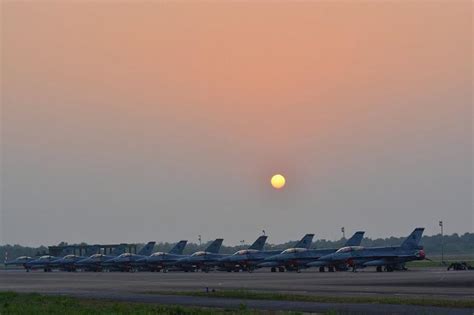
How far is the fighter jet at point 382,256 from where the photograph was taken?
102m

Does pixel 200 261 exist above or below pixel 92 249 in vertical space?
below

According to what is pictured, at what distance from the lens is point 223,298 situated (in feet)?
179

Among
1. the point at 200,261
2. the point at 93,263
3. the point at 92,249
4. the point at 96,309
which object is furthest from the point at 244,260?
the point at 92,249

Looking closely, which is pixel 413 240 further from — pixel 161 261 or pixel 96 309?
pixel 96 309

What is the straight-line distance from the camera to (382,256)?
338 feet

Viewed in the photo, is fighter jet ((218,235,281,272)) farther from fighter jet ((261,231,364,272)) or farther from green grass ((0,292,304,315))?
green grass ((0,292,304,315))

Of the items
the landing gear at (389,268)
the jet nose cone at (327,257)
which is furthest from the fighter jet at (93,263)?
the landing gear at (389,268)

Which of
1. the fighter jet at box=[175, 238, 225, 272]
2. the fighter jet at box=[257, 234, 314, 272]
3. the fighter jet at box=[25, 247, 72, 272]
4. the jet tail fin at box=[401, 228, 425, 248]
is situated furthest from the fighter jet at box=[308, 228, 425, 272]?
the fighter jet at box=[25, 247, 72, 272]

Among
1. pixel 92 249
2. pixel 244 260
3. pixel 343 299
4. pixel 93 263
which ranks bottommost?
pixel 343 299

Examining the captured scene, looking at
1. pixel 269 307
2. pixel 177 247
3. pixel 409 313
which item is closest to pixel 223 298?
pixel 269 307

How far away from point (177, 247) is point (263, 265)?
33287 millimetres

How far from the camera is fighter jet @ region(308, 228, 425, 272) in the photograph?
102250 millimetres

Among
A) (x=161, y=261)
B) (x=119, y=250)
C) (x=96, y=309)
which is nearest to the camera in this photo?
(x=96, y=309)

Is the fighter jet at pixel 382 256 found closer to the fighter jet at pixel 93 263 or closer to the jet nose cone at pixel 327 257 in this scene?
the jet nose cone at pixel 327 257
